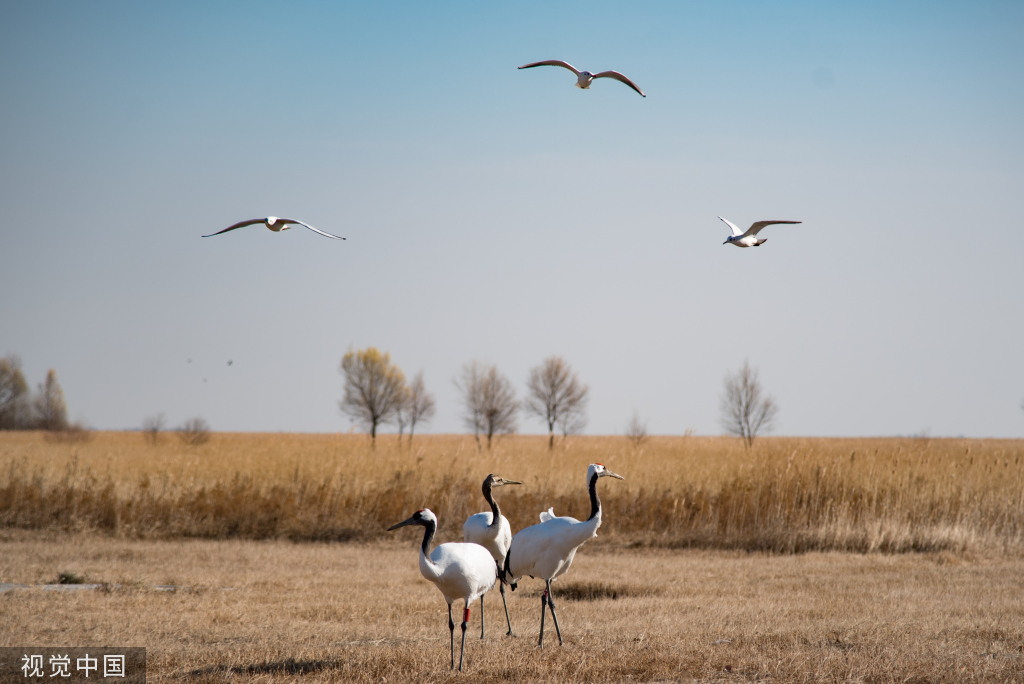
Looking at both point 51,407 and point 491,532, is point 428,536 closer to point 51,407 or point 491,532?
point 491,532

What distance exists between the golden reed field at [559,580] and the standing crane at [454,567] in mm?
495

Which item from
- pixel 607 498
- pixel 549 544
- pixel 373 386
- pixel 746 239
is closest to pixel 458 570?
pixel 549 544

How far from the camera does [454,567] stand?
6.06m

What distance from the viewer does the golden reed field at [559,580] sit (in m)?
6.21

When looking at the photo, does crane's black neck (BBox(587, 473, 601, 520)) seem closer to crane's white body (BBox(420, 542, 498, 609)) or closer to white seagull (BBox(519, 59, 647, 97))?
crane's white body (BBox(420, 542, 498, 609))

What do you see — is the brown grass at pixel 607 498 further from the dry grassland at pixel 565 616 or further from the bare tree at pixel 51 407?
the bare tree at pixel 51 407

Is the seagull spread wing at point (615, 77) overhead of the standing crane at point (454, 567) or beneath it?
overhead

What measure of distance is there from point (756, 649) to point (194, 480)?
11.8 m

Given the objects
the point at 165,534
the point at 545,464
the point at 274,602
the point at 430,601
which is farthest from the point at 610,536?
the point at 165,534

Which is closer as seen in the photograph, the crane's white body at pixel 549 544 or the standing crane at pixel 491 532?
the crane's white body at pixel 549 544

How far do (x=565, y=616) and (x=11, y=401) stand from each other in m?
64.0

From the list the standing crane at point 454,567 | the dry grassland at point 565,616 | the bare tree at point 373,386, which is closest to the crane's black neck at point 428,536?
the standing crane at point 454,567

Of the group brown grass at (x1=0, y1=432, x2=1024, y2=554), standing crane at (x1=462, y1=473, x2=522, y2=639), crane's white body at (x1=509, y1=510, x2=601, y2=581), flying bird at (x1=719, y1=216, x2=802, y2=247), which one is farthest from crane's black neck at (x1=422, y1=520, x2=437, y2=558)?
brown grass at (x1=0, y1=432, x2=1024, y2=554)

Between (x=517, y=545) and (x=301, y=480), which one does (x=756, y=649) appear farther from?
(x=301, y=480)
